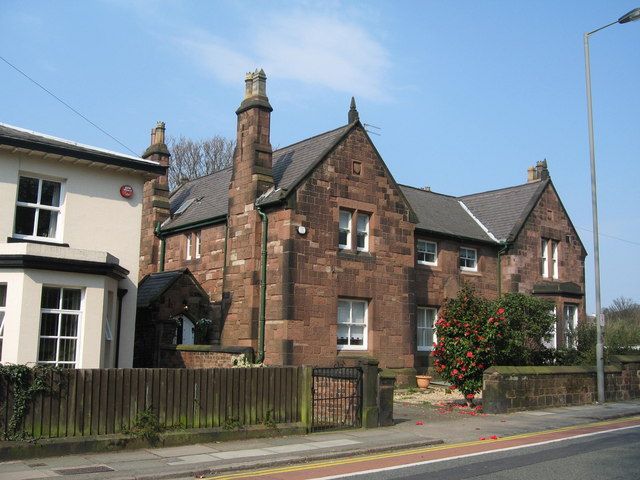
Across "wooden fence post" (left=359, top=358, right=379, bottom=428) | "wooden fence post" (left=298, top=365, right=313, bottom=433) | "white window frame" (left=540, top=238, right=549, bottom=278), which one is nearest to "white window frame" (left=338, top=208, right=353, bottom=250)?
"wooden fence post" (left=359, top=358, right=379, bottom=428)

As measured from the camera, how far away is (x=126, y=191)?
1827cm

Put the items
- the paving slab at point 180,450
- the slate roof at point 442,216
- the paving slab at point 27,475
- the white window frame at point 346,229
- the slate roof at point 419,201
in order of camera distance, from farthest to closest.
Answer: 1. the slate roof at point 442,216
2. the slate roof at point 419,201
3. the white window frame at point 346,229
4. the paving slab at point 180,450
5. the paving slab at point 27,475

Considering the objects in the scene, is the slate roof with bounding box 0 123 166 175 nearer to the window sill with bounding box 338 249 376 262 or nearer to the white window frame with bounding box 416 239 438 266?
the window sill with bounding box 338 249 376 262

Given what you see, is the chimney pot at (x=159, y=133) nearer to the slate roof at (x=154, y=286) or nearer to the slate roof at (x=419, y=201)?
the slate roof at (x=419, y=201)

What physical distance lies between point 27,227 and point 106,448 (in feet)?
23.8

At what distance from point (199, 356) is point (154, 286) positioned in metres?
4.39

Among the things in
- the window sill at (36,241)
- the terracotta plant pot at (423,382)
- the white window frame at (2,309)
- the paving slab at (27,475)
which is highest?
the window sill at (36,241)

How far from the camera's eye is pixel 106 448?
1172cm

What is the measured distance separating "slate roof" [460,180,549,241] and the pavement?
1368cm

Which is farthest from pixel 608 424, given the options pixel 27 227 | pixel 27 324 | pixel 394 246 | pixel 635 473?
pixel 27 227

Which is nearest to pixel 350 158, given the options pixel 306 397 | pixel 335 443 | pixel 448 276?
pixel 448 276

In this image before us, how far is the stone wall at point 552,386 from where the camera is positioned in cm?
1823

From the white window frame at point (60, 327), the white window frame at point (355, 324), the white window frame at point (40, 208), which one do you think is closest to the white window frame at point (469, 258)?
the white window frame at point (355, 324)

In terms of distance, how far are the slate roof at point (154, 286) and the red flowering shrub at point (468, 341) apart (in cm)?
1032
